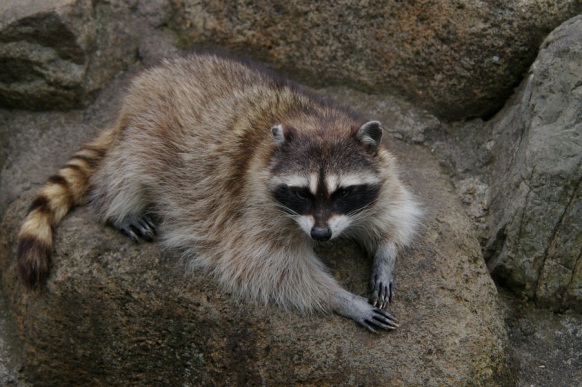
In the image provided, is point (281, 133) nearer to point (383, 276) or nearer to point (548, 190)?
point (383, 276)

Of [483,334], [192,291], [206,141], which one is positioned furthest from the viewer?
[206,141]

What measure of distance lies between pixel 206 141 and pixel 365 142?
81cm

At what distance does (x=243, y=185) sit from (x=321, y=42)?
111 cm

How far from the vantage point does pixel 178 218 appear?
12.1 ft

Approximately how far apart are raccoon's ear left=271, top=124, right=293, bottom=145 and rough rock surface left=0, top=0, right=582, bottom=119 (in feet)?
3.44

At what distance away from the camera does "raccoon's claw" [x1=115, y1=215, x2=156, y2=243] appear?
367 cm

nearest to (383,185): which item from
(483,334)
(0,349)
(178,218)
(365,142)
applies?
(365,142)

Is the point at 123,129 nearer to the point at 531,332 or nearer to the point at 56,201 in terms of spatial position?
the point at 56,201

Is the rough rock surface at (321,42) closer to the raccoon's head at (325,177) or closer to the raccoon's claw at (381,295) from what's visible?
the raccoon's head at (325,177)

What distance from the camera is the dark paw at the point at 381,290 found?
3.27 m

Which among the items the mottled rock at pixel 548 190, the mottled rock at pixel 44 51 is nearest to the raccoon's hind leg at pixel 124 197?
the mottled rock at pixel 44 51

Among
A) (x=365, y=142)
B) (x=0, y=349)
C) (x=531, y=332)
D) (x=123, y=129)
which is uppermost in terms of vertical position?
(x=365, y=142)

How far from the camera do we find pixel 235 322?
3301 mm

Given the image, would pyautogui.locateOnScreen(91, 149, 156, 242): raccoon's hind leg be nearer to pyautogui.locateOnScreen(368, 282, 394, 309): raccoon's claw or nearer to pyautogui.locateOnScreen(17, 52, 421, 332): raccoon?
pyautogui.locateOnScreen(17, 52, 421, 332): raccoon
